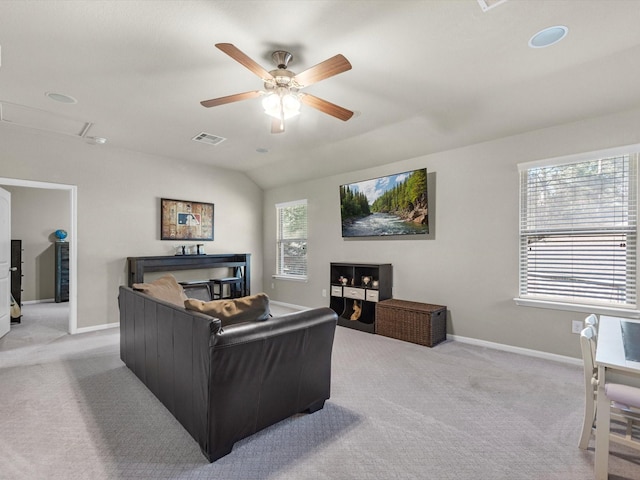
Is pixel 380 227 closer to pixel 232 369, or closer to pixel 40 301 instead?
pixel 232 369

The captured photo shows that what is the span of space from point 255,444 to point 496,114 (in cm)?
357

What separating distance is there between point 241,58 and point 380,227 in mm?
3255

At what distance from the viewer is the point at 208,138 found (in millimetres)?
4363

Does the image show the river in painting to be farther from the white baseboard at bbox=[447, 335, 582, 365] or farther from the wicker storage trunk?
the white baseboard at bbox=[447, 335, 582, 365]

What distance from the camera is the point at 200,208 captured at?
563 centimetres

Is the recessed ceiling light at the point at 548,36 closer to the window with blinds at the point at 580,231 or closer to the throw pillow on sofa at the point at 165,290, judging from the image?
the window with blinds at the point at 580,231

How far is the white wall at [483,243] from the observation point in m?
3.29

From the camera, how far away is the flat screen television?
429 cm

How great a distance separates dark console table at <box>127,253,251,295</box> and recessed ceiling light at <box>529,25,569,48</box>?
15.9 feet

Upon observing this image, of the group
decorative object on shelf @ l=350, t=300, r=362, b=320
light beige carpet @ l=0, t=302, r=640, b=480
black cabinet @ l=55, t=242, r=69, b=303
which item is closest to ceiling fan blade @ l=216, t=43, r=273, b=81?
light beige carpet @ l=0, t=302, r=640, b=480

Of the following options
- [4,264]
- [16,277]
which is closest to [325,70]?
[4,264]

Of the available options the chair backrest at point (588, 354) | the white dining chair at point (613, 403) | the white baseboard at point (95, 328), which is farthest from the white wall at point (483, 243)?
the white baseboard at point (95, 328)

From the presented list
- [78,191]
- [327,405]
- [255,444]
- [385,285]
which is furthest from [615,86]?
[78,191]

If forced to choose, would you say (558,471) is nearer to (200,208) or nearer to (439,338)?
(439,338)
